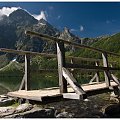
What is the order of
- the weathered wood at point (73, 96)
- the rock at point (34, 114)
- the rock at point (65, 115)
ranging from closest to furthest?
1. the weathered wood at point (73, 96)
2. the rock at point (34, 114)
3. the rock at point (65, 115)

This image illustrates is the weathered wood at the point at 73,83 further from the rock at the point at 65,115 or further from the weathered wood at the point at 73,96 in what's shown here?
the rock at the point at 65,115

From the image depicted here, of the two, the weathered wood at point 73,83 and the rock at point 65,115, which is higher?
the weathered wood at point 73,83

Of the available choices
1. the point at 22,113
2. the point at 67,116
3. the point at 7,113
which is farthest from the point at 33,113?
the point at 67,116

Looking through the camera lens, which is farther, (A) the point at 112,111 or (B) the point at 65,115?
(A) the point at 112,111

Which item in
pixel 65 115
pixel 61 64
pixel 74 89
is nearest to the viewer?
pixel 74 89

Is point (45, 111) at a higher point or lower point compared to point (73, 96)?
lower

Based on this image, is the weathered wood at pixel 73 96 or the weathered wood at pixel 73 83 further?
the weathered wood at pixel 73 83

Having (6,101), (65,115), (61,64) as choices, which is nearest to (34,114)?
(65,115)

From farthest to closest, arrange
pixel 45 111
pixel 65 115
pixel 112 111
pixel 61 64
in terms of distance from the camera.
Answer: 1. pixel 112 111
2. pixel 65 115
3. pixel 45 111
4. pixel 61 64

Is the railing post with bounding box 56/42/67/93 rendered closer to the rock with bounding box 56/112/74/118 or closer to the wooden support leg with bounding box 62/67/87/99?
the wooden support leg with bounding box 62/67/87/99

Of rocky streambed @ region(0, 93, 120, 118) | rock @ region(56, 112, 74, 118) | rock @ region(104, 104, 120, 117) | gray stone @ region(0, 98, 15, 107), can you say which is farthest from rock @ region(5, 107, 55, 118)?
rock @ region(104, 104, 120, 117)

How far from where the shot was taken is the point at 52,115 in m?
11.6

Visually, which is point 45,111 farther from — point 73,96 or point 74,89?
point 74,89

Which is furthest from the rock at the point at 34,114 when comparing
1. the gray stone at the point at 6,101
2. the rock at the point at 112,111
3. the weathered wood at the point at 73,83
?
the weathered wood at the point at 73,83
